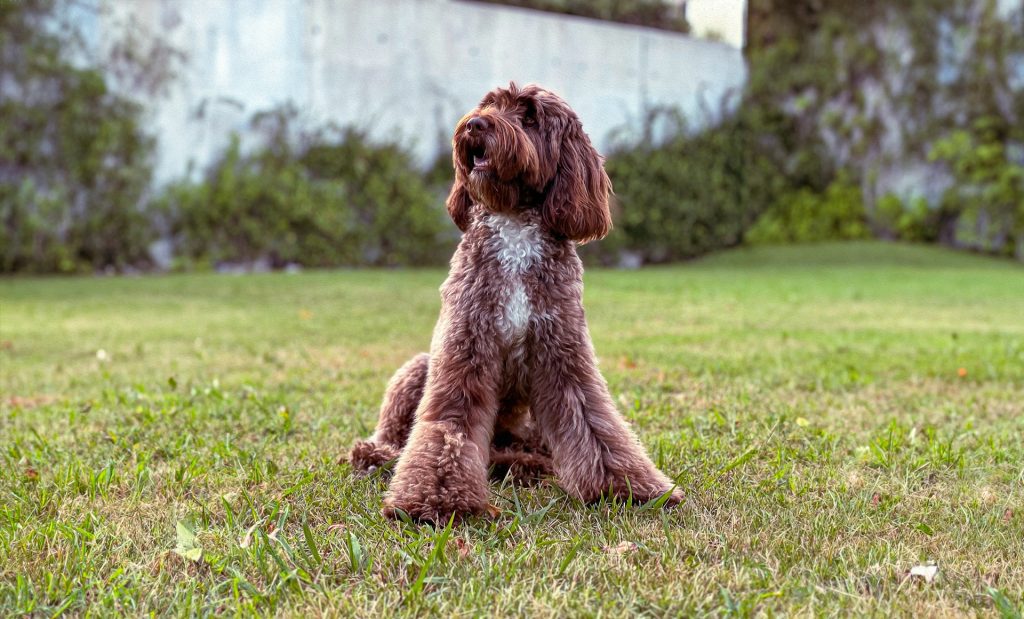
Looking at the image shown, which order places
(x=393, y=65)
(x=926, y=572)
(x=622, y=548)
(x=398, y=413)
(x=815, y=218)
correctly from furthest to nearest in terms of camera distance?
(x=815, y=218)
(x=393, y=65)
(x=398, y=413)
(x=622, y=548)
(x=926, y=572)

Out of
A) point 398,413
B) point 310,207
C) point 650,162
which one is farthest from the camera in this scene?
point 650,162

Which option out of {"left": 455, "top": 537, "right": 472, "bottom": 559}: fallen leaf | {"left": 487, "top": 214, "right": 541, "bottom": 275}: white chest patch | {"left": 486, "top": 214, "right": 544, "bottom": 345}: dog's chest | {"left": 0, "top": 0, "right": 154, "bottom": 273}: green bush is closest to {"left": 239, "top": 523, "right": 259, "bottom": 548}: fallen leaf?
{"left": 455, "top": 537, "right": 472, "bottom": 559}: fallen leaf

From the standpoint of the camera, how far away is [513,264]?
242 cm

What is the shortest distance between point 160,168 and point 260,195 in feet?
4.85

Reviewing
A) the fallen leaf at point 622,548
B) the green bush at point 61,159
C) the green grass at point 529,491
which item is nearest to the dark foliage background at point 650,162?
the green bush at point 61,159

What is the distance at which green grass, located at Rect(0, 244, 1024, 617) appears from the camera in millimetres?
1782

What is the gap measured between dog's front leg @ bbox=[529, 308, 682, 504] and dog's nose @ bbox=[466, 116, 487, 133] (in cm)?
58

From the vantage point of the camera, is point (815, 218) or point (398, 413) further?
point (815, 218)

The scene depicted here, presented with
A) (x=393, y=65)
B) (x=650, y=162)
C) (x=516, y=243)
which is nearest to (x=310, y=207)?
(x=393, y=65)

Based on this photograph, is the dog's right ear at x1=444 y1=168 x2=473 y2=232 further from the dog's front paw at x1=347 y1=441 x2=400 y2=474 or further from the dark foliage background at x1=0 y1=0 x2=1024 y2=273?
the dark foliage background at x1=0 y1=0 x2=1024 y2=273

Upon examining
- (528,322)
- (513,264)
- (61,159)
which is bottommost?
(528,322)

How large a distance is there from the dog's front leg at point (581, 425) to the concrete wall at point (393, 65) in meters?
11.7

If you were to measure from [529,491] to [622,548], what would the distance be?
1.75 feet

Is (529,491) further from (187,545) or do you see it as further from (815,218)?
(815,218)
